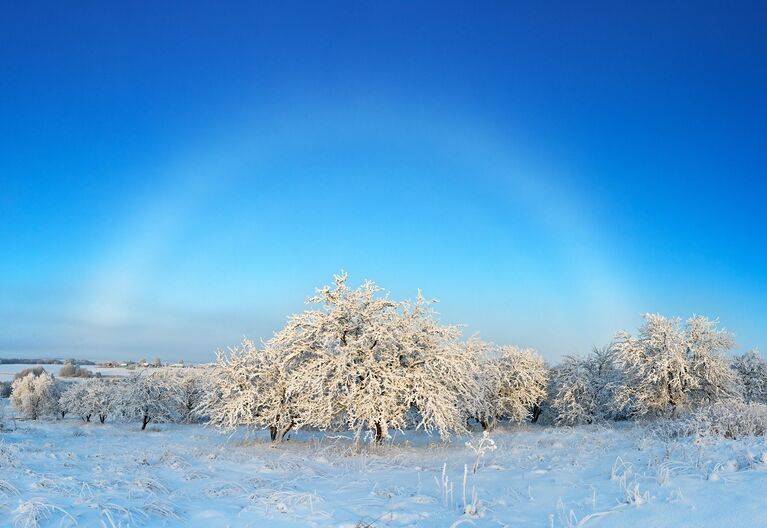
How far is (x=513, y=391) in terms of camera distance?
133 ft

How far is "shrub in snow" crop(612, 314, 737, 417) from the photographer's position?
107 ft

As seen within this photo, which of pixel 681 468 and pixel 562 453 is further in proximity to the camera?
pixel 562 453

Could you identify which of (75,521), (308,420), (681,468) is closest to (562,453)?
(681,468)

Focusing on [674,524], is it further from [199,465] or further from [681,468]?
[199,465]

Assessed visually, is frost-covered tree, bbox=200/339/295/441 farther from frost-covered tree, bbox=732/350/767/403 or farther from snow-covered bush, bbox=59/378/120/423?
frost-covered tree, bbox=732/350/767/403

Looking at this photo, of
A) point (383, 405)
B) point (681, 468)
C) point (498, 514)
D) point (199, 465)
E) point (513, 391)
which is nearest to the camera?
point (498, 514)

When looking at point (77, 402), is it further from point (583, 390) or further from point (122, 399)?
point (583, 390)

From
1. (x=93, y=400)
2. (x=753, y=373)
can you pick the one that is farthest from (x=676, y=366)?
(x=93, y=400)

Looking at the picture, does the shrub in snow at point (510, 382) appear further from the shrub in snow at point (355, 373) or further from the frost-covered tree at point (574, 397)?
the shrub in snow at point (355, 373)

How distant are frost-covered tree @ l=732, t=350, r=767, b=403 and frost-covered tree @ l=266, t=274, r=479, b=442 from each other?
38.1 meters

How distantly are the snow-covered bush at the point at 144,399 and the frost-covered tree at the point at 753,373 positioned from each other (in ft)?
185

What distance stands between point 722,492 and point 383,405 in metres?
13.8

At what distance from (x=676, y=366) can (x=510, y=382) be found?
13.1 metres

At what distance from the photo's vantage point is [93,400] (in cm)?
4975
